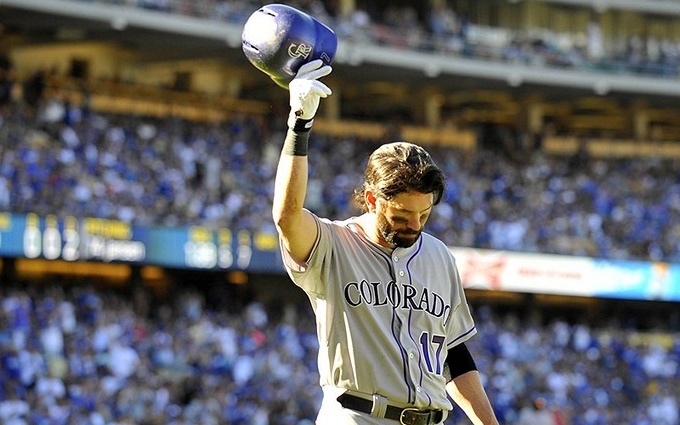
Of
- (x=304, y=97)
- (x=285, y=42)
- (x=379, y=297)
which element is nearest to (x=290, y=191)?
(x=304, y=97)

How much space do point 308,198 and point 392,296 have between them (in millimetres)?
21904

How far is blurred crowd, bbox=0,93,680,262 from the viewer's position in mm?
23625

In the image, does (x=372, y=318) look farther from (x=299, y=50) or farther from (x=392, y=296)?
(x=299, y=50)

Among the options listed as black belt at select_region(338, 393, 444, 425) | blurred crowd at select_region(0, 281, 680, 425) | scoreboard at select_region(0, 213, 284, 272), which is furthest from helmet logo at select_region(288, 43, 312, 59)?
scoreboard at select_region(0, 213, 284, 272)

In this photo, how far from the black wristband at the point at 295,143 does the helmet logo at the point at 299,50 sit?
473mm

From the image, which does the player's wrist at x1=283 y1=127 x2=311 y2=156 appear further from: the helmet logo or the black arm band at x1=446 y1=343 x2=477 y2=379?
the black arm band at x1=446 y1=343 x2=477 y2=379

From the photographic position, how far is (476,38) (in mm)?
35562

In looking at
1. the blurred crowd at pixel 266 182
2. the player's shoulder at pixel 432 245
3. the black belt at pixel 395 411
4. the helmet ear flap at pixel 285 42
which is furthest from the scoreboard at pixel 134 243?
the black belt at pixel 395 411

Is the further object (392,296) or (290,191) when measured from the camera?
(392,296)

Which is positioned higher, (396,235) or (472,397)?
(396,235)

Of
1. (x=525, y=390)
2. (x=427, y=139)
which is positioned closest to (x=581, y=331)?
(x=525, y=390)

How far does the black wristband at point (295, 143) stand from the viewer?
4.94m

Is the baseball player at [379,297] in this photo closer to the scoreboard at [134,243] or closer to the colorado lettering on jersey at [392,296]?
the colorado lettering on jersey at [392,296]

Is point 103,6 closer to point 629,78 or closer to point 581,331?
point 581,331
